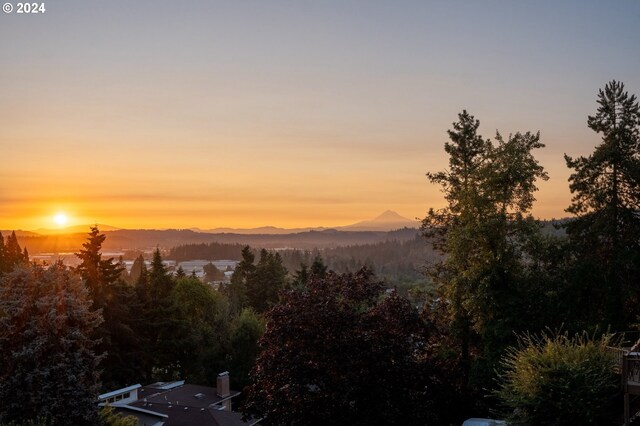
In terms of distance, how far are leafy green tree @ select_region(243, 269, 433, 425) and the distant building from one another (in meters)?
8.61

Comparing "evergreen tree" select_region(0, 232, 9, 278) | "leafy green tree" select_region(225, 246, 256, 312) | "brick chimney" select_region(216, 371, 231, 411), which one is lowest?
"brick chimney" select_region(216, 371, 231, 411)

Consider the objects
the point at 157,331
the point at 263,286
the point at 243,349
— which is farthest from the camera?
the point at 263,286

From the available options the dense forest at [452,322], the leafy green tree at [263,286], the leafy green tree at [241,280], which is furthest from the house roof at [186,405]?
the leafy green tree at [263,286]

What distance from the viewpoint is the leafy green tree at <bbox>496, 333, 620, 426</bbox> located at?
12422 millimetres

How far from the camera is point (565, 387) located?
12.4m

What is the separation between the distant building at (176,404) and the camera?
883 inches

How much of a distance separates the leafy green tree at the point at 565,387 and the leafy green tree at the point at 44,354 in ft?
46.0

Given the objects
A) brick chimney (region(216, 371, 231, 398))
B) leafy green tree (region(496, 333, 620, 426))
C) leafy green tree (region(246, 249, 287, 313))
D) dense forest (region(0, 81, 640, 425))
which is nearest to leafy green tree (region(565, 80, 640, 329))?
dense forest (region(0, 81, 640, 425))

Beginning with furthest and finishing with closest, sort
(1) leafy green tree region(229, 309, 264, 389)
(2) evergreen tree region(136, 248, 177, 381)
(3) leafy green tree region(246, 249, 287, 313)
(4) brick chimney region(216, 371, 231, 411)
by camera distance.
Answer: (3) leafy green tree region(246, 249, 287, 313) < (2) evergreen tree region(136, 248, 177, 381) < (1) leafy green tree region(229, 309, 264, 389) < (4) brick chimney region(216, 371, 231, 411)

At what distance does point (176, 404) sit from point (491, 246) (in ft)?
53.1

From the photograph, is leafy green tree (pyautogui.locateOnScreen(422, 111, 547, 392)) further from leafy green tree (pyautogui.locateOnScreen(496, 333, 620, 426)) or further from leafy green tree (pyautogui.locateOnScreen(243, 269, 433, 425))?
leafy green tree (pyautogui.locateOnScreen(243, 269, 433, 425))

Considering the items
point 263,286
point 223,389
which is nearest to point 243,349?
point 223,389

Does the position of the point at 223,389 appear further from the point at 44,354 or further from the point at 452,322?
the point at 452,322

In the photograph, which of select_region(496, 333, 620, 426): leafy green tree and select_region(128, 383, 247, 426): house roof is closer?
select_region(496, 333, 620, 426): leafy green tree
